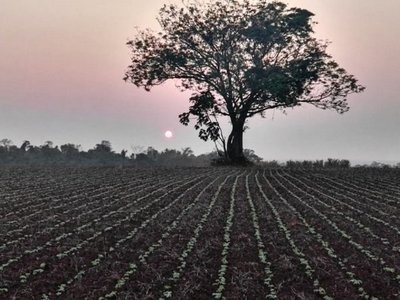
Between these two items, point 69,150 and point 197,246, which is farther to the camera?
point 69,150

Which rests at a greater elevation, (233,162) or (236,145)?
(236,145)

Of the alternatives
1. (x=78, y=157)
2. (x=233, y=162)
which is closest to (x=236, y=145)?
(x=233, y=162)

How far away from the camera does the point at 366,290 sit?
288 inches

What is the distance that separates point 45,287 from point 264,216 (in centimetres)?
747

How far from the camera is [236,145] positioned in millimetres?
42000

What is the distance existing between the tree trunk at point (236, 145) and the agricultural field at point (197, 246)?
23.6 m

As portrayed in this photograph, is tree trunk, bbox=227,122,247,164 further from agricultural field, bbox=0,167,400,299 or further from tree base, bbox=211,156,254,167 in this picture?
agricultural field, bbox=0,167,400,299

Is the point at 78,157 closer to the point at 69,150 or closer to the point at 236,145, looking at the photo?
the point at 69,150

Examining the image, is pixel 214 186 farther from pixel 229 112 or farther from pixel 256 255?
pixel 229 112

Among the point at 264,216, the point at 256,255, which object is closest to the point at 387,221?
the point at 264,216

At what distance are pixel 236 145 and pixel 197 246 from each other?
107 ft

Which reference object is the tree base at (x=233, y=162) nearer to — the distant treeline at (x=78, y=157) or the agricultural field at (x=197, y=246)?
the distant treeline at (x=78, y=157)

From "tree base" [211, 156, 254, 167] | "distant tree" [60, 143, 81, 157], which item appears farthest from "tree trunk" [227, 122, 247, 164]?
"distant tree" [60, 143, 81, 157]

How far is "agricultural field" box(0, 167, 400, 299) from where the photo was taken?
7.34 m
